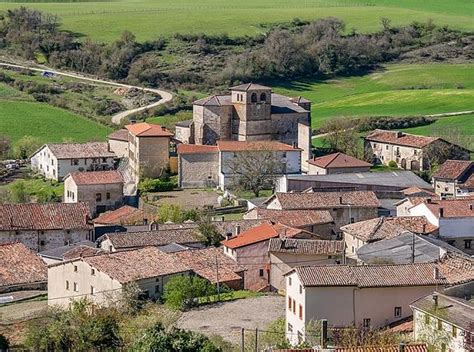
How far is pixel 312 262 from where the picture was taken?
42188 mm

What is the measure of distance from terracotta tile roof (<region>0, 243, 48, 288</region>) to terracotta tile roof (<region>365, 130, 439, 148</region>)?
29.0 metres

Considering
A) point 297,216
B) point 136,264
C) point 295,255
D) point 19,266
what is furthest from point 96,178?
point 136,264

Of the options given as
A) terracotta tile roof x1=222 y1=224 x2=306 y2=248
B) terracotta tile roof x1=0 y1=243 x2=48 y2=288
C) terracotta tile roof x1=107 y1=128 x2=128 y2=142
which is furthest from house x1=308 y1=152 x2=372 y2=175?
terracotta tile roof x1=0 y1=243 x2=48 y2=288

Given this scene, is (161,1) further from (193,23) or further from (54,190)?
(54,190)

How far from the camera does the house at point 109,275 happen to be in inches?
1526

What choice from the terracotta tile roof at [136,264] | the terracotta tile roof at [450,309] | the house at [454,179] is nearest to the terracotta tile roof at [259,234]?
the terracotta tile roof at [136,264]

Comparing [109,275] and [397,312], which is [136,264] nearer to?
[109,275]

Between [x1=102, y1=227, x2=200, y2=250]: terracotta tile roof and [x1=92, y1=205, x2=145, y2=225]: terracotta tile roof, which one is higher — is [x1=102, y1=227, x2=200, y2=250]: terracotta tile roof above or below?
above

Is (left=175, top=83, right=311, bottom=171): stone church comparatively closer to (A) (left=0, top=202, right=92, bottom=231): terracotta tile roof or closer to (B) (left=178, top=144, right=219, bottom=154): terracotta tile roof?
(B) (left=178, top=144, right=219, bottom=154): terracotta tile roof

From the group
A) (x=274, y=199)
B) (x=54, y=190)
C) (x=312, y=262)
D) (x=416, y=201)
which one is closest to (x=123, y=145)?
(x=54, y=190)

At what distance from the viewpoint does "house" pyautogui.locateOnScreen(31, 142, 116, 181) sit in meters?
67.1

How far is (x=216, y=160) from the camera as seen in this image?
63.2 meters

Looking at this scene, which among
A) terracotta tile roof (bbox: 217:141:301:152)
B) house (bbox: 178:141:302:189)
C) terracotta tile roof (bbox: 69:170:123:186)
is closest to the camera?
terracotta tile roof (bbox: 69:170:123:186)

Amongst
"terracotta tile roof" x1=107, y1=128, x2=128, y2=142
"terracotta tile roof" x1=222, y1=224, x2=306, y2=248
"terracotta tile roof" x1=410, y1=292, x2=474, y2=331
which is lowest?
"terracotta tile roof" x1=107, y1=128, x2=128, y2=142
